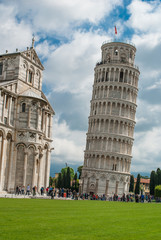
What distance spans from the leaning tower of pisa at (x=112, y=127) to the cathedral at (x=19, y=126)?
113ft

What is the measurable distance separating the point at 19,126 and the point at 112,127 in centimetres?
4153

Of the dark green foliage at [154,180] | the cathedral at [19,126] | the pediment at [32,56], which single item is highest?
the pediment at [32,56]

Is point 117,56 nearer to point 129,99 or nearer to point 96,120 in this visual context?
point 129,99

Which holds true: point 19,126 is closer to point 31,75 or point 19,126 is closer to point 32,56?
point 31,75

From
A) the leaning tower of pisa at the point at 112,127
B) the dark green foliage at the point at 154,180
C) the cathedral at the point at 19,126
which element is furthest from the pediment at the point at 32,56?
the dark green foliage at the point at 154,180

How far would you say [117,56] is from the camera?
87.5 m

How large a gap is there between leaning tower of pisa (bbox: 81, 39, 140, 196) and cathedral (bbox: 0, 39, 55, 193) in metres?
34.4

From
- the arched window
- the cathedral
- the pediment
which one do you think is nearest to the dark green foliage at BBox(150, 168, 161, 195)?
the cathedral

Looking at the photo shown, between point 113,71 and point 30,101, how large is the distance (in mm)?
44130

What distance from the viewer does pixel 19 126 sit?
44.1 metres

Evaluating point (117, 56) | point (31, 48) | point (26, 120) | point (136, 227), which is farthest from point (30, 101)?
point (117, 56)

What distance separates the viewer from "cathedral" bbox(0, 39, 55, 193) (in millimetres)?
42344

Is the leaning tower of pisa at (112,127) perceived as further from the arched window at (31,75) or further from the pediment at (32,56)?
the arched window at (31,75)

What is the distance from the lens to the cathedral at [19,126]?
139 feet
